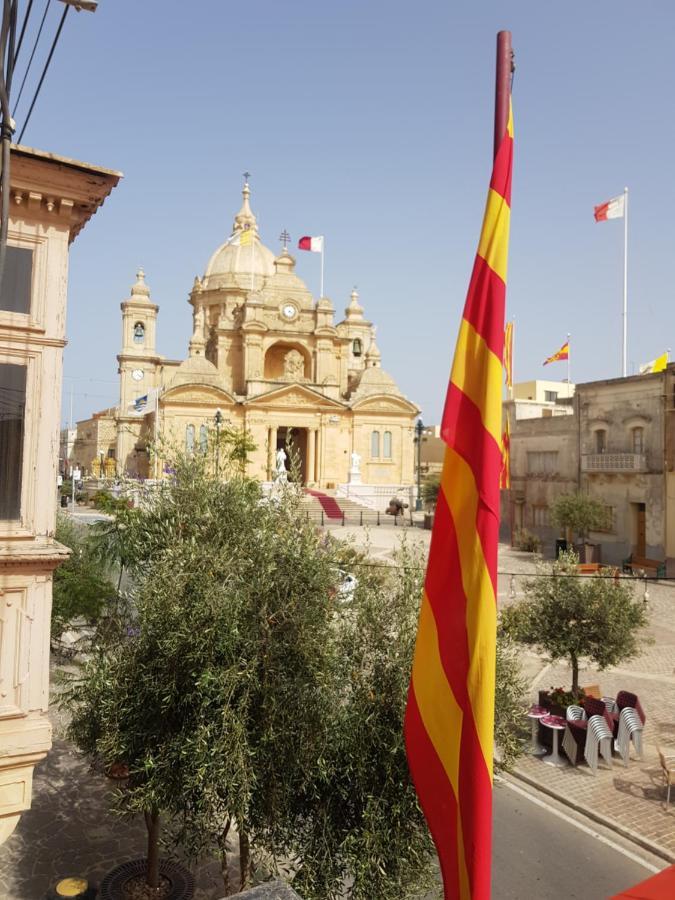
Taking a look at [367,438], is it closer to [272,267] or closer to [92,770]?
[272,267]

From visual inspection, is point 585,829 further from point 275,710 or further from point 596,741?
point 275,710

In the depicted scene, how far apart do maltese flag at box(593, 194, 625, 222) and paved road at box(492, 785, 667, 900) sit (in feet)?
91.3

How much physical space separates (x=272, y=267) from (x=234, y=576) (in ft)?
196

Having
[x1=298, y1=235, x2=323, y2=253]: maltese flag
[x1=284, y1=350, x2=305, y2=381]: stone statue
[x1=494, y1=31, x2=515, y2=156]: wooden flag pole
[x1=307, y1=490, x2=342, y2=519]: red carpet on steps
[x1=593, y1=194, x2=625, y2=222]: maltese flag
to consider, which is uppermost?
[x1=298, y1=235, x2=323, y2=253]: maltese flag

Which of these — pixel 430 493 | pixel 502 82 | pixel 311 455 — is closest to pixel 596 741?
pixel 502 82

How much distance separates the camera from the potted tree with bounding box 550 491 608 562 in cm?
2998

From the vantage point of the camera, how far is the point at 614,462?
104ft

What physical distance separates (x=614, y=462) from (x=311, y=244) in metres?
31.6

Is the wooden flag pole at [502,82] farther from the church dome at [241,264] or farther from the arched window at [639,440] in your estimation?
the church dome at [241,264]

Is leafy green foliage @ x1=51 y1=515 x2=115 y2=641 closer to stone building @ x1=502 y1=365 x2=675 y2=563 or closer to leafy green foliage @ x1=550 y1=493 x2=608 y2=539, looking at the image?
leafy green foliage @ x1=550 y1=493 x2=608 y2=539

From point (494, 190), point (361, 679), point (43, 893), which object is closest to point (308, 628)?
point (361, 679)

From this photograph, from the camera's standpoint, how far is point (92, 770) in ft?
31.2

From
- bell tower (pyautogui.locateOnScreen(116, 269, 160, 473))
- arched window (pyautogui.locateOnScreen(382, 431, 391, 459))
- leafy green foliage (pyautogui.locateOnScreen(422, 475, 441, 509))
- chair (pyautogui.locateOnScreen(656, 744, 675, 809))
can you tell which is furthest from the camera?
bell tower (pyautogui.locateOnScreen(116, 269, 160, 473))

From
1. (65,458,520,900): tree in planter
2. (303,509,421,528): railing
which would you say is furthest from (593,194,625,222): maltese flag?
(65,458,520,900): tree in planter
